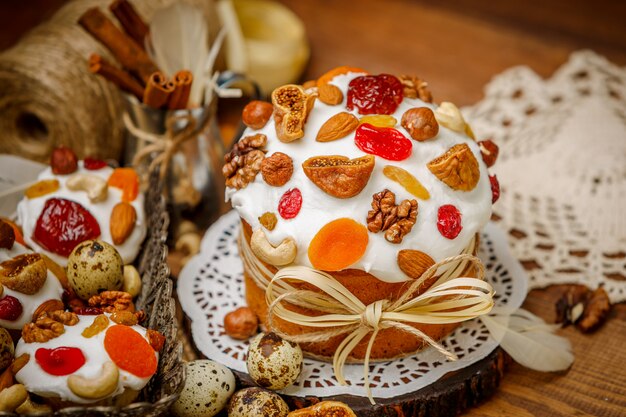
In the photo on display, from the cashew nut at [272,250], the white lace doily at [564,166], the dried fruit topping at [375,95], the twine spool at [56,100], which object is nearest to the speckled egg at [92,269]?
the cashew nut at [272,250]

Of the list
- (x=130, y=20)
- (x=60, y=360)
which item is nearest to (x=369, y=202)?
(x=60, y=360)

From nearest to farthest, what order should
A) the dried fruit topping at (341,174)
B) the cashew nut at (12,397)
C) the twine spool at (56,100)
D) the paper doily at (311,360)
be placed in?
the cashew nut at (12,397)
the dried fruit topping at (341,174)
the paper doily at (311,360)
the twine spool at (56,100)

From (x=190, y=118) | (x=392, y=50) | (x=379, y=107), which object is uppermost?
(x=392, y=50)

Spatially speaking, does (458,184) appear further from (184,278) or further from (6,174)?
(6,174)

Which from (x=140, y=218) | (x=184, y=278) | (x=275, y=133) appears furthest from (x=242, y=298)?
(x=275, y=133)

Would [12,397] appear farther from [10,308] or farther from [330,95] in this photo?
[330,95]

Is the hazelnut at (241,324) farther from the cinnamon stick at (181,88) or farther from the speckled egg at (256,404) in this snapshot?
the cinnamon stick at (181,88)
